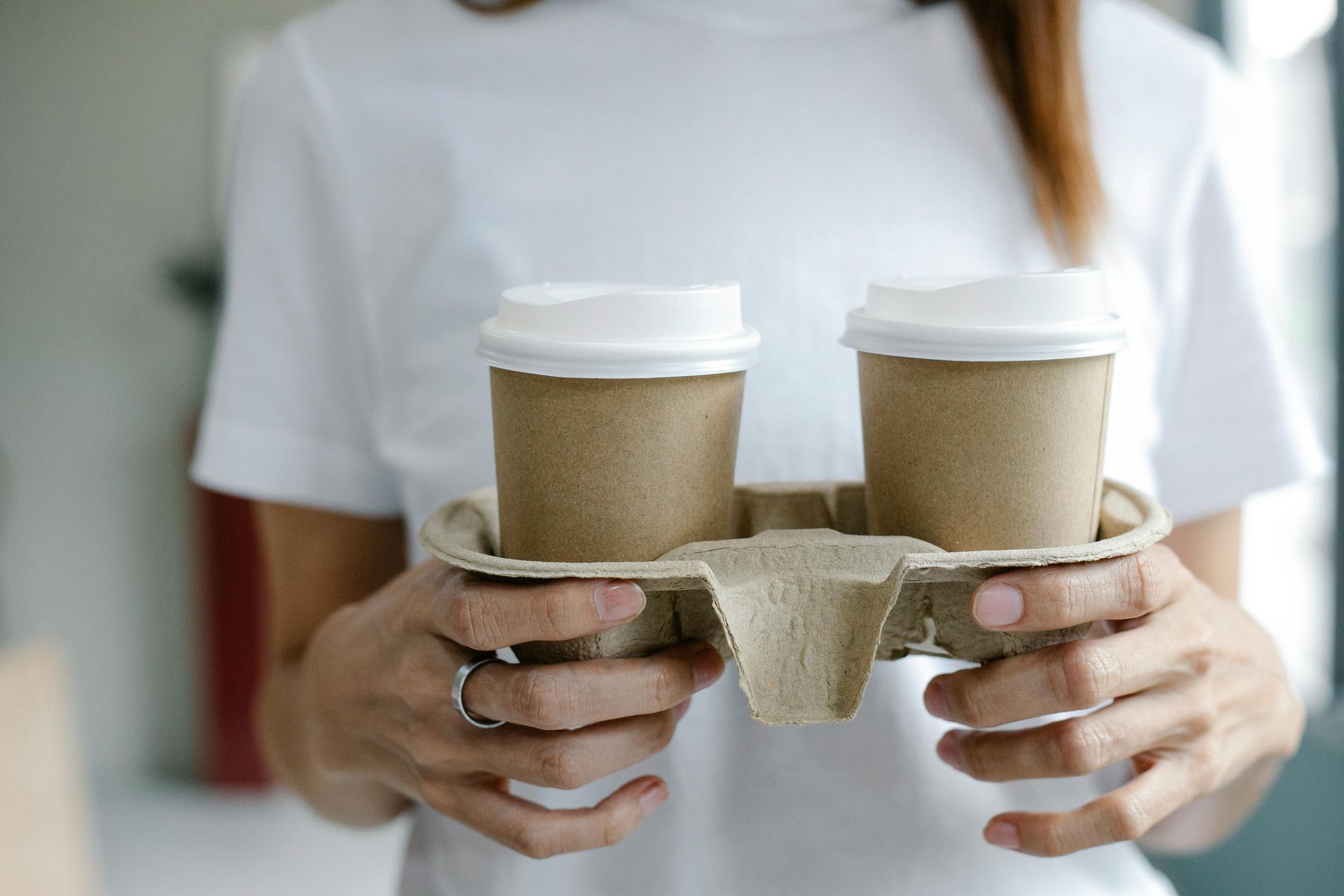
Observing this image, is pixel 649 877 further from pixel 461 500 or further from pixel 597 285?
pixel 597 285

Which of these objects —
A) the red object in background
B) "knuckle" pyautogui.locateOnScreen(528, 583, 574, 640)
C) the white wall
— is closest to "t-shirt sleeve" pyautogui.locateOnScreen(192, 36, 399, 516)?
"knuckle" pyautogui.locateOnScreen(528, 583, 574, 640)

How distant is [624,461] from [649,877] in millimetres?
350

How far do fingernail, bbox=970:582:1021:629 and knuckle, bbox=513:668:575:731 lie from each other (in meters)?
0.20

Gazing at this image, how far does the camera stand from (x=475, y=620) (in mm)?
515

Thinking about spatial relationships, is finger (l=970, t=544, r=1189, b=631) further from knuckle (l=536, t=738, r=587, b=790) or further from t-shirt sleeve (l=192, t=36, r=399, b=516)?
t-shirt sleeve (l=192, t=36, r=399, b=516)

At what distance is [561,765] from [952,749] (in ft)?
0.76

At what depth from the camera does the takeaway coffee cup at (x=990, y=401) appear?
0.51 m

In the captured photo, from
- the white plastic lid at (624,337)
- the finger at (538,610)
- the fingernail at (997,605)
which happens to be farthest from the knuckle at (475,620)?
the fingernail at (997,605)

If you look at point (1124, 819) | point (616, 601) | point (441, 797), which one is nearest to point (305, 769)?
point (441, 797)

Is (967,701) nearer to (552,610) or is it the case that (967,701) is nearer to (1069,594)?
(1069,594)

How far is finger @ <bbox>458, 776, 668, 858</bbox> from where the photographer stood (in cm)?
61

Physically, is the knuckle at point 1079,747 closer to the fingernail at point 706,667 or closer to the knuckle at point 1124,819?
the knuckle at point 1124,819

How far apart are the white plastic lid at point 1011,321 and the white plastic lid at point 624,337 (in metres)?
0.09

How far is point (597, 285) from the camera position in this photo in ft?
1.84
